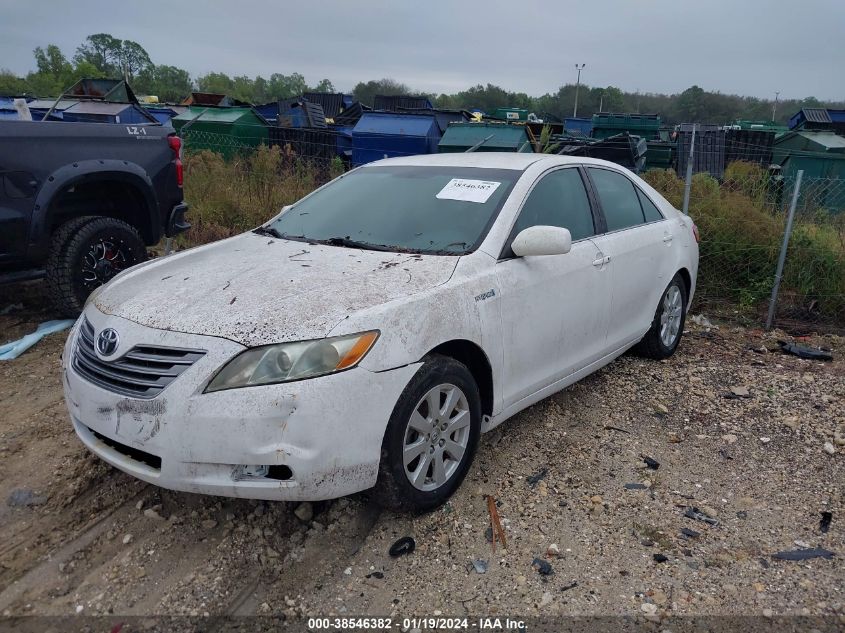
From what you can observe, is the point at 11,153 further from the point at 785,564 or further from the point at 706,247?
the point at 706,247

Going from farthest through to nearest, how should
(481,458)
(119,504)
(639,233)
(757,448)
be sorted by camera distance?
(639,233), (757,448), (481,458), (119,504)

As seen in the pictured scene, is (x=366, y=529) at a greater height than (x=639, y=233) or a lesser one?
lesser

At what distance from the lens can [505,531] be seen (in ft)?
9.51

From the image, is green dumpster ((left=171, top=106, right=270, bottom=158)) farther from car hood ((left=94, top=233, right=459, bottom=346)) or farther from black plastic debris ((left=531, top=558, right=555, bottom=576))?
black plastic debris ((left=531, top=558, right=555, bottom=576))

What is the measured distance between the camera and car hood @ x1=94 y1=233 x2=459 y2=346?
254 cm

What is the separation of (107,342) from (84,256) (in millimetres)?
2854

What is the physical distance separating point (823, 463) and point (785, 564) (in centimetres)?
115

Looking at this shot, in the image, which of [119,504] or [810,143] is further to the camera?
[810,143]

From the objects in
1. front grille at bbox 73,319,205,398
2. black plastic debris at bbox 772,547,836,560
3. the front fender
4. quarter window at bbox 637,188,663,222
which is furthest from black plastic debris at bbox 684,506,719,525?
Answer: front grille at bbox 73,319,205,398

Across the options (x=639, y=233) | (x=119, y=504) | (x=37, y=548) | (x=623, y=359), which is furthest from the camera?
(x=623, y=359)

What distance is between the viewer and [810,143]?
1440cm

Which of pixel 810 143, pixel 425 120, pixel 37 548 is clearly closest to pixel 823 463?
pixel 37 548

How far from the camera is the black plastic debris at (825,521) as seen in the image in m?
2.98

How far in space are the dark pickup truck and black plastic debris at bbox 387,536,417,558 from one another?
3.67 metres
